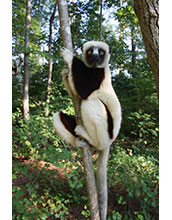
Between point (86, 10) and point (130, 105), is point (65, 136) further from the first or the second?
point (86, 10)

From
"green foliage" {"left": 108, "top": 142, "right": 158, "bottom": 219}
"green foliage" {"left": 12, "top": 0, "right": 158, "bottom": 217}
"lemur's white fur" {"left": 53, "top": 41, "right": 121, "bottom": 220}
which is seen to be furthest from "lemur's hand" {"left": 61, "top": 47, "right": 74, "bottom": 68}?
"green foliage" {"left": 108, "top": 142, "right": 158, "bottom": 219}

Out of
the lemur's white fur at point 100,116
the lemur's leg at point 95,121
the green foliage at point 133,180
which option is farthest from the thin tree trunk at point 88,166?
the green foliage at point 133,180

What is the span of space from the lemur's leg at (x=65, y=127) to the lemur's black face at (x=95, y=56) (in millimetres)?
936

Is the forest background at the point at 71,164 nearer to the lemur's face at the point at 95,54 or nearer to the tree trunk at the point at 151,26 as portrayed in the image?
the lemur's face at the point at 95,54

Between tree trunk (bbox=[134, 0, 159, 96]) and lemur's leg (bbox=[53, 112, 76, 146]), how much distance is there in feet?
4.63

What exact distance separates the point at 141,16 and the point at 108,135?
5.52 feet

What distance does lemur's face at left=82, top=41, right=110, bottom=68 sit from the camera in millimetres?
2451

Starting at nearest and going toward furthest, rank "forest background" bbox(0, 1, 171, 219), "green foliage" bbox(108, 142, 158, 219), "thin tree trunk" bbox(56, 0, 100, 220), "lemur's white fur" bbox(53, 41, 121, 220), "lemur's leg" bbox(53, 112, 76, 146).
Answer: "thin tree trunk" bbox(56, 0, 100, 220), "lemur's white fur" bbox(53, 41, 121, 220), "lemur's leg" bbox(53, 112, 76, 146), "forest background" bbox(0, 1, 171, 219), "green foliage" bbox(108, 142, 158, 219)

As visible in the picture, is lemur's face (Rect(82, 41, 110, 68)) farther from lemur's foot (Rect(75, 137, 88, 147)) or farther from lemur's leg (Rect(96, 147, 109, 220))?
lemur's leg (Rect(96, 147, 109, 220))

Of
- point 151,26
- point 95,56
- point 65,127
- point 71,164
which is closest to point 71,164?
point 71,164

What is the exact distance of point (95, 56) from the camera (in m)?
2.42

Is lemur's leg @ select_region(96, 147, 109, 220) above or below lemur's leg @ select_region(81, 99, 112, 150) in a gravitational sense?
below

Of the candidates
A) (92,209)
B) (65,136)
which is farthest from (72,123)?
(92,209)

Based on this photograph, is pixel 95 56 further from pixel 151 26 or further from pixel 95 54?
pixel 151 26
